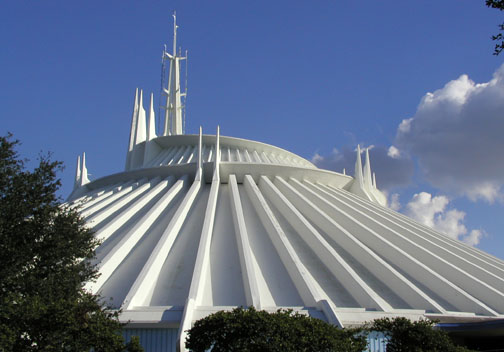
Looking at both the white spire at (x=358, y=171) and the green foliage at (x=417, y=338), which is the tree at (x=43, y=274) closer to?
the green foliage at (x=417, y=338)

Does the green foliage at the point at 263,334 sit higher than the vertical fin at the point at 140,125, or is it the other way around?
the vertical fin at the point at 140,125

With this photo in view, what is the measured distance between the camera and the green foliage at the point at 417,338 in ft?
35.3

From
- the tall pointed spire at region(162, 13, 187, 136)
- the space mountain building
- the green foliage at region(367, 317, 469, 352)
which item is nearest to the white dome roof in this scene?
the space mountain building

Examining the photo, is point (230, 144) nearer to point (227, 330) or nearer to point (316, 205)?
point (316, 205)

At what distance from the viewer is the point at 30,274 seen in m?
11.6

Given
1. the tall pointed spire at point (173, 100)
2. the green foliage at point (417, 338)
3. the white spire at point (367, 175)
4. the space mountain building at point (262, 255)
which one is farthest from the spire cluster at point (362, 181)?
the green foliage at point (417, 338)

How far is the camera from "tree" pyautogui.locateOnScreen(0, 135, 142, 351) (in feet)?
31.5

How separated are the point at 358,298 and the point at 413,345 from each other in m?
3.03

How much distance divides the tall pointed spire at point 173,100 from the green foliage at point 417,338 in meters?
23.0

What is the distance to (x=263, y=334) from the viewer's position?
9.12 metres

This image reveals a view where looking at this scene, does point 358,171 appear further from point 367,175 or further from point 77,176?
point 77,176

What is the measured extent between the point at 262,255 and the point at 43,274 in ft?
22.0

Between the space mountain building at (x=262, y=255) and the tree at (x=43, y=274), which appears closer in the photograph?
the tree at (x=43, y=274)

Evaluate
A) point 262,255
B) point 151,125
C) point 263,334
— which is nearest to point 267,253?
point 262,255
